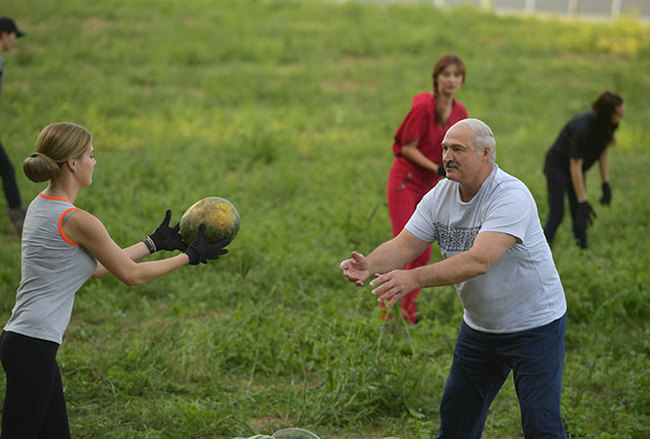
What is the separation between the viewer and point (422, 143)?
19.8 feet

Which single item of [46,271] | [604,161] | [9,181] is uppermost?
[604,161]

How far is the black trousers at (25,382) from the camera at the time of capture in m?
3.27

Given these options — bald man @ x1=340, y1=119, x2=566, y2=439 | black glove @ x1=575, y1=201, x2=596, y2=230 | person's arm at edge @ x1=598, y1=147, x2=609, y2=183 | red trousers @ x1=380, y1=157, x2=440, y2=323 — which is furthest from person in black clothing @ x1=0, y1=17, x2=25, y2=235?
person's arm at edge @ x1=598, y1=147, x2=609, y2=183

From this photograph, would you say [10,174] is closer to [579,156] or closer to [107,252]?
[107,252]

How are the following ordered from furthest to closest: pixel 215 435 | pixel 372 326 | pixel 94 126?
pixel 94 126 < pixel 372 326 < pixel 215 435

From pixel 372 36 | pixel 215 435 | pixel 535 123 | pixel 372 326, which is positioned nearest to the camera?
pixel 215 435

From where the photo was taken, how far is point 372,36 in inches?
698

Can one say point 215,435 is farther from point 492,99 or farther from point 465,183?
point 492,99

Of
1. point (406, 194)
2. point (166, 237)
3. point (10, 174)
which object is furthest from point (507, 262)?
point (10, 174)

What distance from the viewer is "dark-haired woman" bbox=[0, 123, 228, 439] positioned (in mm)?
3264

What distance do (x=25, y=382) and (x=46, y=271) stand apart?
50cm

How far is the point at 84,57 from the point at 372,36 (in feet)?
22.1

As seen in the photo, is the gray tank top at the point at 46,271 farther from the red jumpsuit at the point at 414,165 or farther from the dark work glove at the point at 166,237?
the red jumpsuit at the point at 414,165

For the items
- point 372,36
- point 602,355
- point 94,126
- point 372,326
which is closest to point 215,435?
point 372,326
